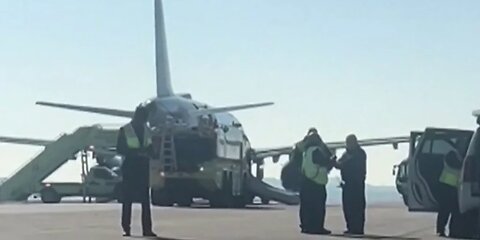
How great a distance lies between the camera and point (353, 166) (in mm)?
18656

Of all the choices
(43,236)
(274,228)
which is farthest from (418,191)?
(43,236)

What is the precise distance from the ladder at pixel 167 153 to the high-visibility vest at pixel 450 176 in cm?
2185

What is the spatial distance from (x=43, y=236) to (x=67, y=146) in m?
39.4

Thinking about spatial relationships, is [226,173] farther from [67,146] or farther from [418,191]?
[418,191]

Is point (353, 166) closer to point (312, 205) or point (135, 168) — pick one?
point (312, 205)

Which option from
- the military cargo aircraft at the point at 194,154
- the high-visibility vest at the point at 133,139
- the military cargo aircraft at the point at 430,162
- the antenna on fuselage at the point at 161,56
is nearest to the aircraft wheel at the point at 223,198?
the military cargo aircraft at the point at 194,154

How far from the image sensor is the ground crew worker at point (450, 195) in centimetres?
1672

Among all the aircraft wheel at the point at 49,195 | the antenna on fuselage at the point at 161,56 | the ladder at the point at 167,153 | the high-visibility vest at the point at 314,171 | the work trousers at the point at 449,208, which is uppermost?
→ the antenna on fuselage at the point at 161,56

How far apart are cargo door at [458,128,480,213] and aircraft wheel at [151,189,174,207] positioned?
78.1 feet

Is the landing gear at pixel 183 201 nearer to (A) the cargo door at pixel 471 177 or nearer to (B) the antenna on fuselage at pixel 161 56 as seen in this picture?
(B) the antenna on fuselage at pixel 161 56

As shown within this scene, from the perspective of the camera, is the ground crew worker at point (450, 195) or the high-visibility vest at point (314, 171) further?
the high-visibility vest at point (314, 171)

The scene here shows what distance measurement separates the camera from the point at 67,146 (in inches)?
2170

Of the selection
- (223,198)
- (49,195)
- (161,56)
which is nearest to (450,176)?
(223,198)

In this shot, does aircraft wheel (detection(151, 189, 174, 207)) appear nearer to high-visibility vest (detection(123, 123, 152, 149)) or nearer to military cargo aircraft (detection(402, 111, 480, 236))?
military cargo aircraft (detection(402, 111, 480, 236))
